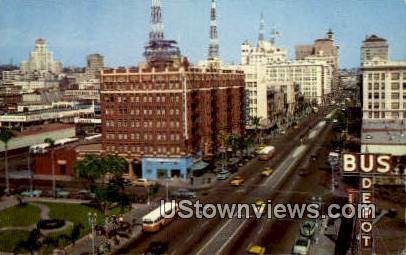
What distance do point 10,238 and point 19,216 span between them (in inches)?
433

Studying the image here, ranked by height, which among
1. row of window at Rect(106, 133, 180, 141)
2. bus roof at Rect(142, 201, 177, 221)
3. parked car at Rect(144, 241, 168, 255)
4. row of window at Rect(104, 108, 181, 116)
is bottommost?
parked car at Rect(144, 241, 168, 255)

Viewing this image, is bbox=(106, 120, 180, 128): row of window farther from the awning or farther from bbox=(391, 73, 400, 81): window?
bbox=(391, 73, 400, 81): window

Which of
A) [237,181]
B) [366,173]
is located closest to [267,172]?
[237,181]

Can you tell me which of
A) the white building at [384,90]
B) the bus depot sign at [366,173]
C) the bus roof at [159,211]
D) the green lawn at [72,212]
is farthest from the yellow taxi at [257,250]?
the white building at [384,90]

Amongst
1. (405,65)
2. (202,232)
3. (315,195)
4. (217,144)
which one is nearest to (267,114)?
(405,65)

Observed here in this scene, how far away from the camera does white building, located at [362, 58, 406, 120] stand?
158 m

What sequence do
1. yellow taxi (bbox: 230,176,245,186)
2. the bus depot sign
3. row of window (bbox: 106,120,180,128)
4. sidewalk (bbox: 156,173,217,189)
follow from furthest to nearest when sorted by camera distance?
row of window (bbox: 106,120,180,128), sidewalk (bbox: 156,173,217,189), yellow taxi (bbox: 230,176,245,186), the bus depot sign

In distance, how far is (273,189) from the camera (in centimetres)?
9475

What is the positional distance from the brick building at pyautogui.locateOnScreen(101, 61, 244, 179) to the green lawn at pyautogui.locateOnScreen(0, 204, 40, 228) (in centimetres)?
2693

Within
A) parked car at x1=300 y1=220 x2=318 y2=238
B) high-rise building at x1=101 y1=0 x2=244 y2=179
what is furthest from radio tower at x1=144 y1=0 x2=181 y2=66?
parked car at x1=300 y1=220 x2=318 y2=238

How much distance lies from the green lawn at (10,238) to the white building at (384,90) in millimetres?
113441

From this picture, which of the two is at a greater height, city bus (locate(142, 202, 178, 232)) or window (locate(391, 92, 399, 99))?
window (locate(391, 92, 399, 99))

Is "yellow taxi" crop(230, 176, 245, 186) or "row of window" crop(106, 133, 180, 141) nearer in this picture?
"yellow taxi" crop(230, 176, 245, 186)

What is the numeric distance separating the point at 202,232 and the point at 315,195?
2646 cm
